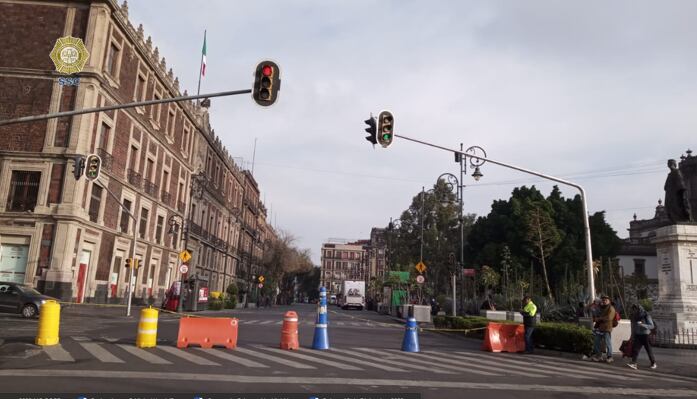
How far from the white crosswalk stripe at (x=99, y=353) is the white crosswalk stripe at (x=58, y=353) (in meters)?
0.46

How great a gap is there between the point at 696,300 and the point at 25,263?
2982cm

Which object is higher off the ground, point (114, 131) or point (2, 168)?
point (114, 131)

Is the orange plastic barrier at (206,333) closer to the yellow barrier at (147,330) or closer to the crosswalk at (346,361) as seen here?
the crosswalk at (346,361)

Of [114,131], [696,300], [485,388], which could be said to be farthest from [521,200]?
[485,388]

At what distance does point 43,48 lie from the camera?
2869 centimetres

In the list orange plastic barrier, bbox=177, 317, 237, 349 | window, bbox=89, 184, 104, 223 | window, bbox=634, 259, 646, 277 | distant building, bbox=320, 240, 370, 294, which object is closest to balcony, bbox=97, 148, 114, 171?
window, bbox=89, 184, 104, 223

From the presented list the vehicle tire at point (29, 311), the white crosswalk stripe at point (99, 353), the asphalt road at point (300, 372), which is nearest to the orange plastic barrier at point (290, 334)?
the asphalt road at point (300, 372)

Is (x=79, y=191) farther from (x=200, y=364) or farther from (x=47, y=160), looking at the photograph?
(x=200, y=364)

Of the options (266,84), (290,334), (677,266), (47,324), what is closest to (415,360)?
(290,334)

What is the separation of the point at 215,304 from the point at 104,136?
52.8 ft

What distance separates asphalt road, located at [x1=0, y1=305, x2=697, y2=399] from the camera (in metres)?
7.80

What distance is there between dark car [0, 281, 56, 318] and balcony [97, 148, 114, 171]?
35.3ft

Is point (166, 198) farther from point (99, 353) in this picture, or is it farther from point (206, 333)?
point (99, 353)

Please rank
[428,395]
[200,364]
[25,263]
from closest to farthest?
[428,395], [200,364], [25,263]
